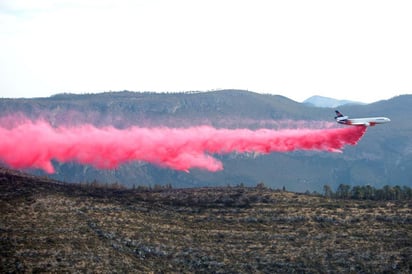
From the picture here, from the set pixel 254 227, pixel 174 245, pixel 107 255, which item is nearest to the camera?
pixel 107 255

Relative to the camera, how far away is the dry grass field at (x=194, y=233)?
11950 centimetres

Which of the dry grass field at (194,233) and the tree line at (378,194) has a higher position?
the tree line at (378,194)

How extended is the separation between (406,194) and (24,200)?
8733 cm

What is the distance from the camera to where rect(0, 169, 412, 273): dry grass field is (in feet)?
392

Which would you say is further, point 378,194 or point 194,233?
point 378,194

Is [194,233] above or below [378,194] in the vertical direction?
below

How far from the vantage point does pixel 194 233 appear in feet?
446

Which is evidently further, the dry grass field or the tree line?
the tree line

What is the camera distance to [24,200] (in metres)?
138

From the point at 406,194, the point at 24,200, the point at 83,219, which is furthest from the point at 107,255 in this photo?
the point at 406,194

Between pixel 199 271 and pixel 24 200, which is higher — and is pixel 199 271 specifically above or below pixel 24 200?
below

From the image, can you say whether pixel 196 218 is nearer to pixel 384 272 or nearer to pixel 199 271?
pixel 199 271

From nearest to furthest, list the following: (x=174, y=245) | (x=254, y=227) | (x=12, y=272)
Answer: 1. (x=12, y=272)
2. (x=174, y=245)
3. (x=254, y=227)

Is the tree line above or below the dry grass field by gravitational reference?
above
